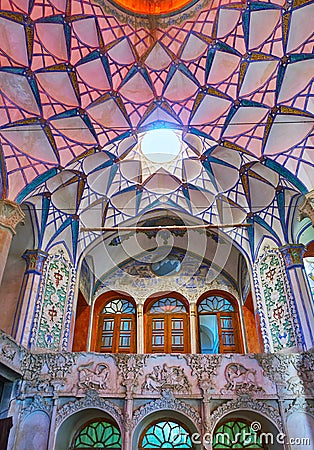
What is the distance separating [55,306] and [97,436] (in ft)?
11.7

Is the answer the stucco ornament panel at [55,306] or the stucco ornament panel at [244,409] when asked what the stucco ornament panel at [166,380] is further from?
the stucco ornament panel at [55,306]

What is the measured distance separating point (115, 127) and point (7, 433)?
7946 mm

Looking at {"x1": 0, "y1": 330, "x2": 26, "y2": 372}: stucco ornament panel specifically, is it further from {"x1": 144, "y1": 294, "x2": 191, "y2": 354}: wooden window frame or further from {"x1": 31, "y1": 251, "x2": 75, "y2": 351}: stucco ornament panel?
{"x1": 144, "y1": 294, "x2": 191, "y2": 354}: wooden window frame

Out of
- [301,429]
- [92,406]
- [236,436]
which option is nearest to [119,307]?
[92,406]

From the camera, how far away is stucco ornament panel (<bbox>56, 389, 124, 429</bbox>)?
357 inches

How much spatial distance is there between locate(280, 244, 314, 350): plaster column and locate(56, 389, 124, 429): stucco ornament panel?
4.90 m

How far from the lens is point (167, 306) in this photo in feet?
44.6

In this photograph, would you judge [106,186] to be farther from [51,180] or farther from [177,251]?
[177,251]

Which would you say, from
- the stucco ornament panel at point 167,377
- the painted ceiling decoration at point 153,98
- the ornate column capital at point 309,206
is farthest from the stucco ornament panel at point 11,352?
the ornate column capital at point 309,206

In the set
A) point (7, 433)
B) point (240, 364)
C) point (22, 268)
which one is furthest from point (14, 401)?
point (240, 364)

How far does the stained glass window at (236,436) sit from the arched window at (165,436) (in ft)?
2.47

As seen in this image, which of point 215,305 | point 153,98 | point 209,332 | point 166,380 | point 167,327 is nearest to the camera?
point 166,380

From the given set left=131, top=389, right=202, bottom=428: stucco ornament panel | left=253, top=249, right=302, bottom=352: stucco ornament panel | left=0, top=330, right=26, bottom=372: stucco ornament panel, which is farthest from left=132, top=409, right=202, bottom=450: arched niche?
left=0, top=330, right=26, bottom=372: stucco ornament panel

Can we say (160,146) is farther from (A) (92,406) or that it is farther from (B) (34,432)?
(B) (34,432)
